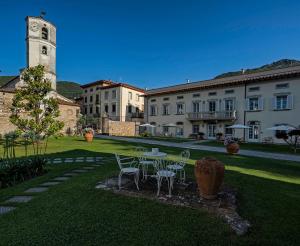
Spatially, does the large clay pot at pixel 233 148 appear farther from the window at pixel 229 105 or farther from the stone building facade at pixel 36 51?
the stone building facade at pixel 36 51

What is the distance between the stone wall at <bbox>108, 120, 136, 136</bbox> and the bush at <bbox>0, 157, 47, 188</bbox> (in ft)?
79.6

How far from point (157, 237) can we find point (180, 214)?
31.6 inches

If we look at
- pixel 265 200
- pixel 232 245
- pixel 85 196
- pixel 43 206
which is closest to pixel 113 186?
pixel 85 196

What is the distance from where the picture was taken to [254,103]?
76.2 feet

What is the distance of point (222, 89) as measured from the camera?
25344mm

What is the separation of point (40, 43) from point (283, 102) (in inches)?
1067

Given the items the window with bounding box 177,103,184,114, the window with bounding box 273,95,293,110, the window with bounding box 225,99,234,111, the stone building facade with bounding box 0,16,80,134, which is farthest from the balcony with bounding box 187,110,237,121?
the stone building facade with bounding box 0,16,80,134

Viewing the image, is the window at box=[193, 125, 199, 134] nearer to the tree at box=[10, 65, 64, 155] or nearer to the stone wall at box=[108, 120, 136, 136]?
the stone wall at box=[108, 120, 136, 136]

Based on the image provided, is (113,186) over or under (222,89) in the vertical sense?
under

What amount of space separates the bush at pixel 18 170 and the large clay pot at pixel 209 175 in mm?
5344

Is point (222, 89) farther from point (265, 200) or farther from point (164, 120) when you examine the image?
point (265, 200)

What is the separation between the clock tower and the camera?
24.0 metres

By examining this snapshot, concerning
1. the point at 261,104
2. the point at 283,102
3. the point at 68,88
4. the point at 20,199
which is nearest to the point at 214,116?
the point at 261,104

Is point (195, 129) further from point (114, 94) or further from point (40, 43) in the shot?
point (40, 43)
